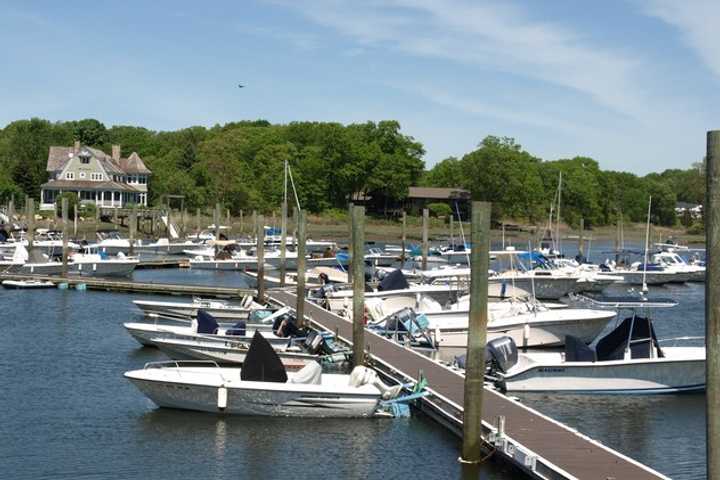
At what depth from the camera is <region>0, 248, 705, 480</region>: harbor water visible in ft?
71.0

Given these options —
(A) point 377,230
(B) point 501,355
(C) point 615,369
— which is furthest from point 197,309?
(A) point 377,230

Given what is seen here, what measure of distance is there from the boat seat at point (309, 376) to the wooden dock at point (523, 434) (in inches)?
108

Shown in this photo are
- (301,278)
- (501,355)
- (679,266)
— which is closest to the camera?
(501,355)

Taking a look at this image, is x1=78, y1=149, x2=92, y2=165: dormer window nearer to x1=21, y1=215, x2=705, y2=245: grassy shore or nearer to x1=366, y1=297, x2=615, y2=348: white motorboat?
x1=21, y1=215, x2=705, y2=245: grassy shore

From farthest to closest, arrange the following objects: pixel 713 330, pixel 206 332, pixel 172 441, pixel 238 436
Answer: pixel 206 332 → pixel 238 436 → pixel 172 441 → pixel 713 330

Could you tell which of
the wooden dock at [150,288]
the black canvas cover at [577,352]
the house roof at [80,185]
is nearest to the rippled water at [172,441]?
the black canvas cover at [577,352]

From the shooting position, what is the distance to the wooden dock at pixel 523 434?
19.0 m

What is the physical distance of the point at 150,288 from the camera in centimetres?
5494

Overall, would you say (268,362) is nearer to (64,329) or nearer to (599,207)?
(64,329)

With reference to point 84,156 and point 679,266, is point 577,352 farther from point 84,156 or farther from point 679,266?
point 84,156

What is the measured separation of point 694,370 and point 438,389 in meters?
7.69

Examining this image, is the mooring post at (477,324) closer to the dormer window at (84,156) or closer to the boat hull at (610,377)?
the boat hull at (610,377)

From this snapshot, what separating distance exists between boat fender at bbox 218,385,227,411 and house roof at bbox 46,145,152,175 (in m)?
99.3

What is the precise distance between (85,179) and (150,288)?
224 ft
